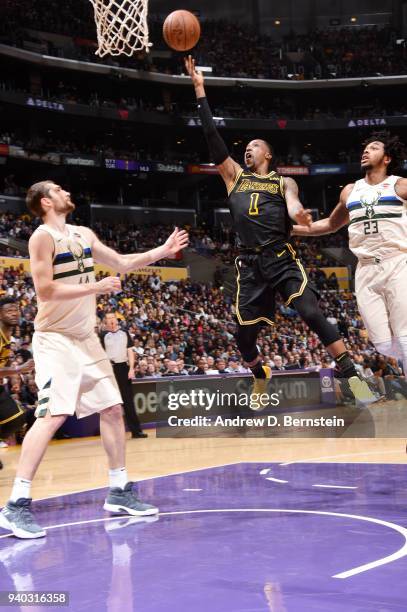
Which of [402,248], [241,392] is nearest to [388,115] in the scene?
[241,392]

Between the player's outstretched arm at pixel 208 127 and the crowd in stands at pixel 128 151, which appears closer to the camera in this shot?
the player's outstretched arm at pixel 208 127

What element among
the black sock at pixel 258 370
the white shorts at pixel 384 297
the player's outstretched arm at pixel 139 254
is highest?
the player's outstretched arm at pixel 139 254

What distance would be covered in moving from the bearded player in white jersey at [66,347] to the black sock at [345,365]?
1.61m

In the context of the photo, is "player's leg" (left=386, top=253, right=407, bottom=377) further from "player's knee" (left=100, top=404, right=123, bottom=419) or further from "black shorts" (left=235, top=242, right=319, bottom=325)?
"player's knee" (left=100, top=404, right=123, bottom=419)

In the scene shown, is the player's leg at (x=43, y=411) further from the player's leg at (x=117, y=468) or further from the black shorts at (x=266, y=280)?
the black shorts at (x=266, y=280)

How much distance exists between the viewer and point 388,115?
125 ft

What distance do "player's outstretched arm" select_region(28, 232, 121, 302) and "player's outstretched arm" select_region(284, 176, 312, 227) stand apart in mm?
1652

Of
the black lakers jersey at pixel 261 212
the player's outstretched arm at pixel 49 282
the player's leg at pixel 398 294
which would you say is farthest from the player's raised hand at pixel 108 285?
the player's leg at pixel 398 294

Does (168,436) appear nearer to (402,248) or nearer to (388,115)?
(402,248)

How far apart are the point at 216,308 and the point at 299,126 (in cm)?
1695

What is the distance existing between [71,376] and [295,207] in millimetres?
2242

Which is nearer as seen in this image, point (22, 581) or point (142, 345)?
point (22, 581)

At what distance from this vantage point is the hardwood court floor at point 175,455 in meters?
7.73

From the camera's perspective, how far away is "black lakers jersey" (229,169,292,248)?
638cm
